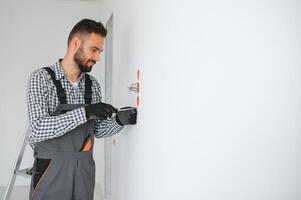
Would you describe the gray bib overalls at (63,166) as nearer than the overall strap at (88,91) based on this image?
Yes

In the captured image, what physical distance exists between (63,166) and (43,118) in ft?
0.90

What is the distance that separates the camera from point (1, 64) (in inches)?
177

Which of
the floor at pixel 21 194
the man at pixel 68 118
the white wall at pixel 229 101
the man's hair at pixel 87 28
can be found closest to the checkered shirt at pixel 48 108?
the man at pixel 68 118

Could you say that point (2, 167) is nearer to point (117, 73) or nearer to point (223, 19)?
point (117, 73)

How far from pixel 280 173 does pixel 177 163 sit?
384mm

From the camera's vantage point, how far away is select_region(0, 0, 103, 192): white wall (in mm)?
4520

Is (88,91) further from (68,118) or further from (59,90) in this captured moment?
(68,118)

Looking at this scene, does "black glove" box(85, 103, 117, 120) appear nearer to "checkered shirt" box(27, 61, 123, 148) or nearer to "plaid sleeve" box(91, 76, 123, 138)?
"checkered shirt" box(27, 61, 123, 148)

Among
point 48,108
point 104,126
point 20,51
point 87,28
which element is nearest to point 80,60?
point 87,28

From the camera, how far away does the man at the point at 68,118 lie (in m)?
1.76

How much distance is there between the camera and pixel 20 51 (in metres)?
4.55

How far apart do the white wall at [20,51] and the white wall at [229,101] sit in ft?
11.1

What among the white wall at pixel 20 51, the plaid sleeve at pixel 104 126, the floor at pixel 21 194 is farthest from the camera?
the white wall at pixel 20 51

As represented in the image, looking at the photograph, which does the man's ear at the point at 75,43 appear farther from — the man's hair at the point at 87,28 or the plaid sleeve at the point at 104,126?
the plaid sleeve at the point at 104,126
